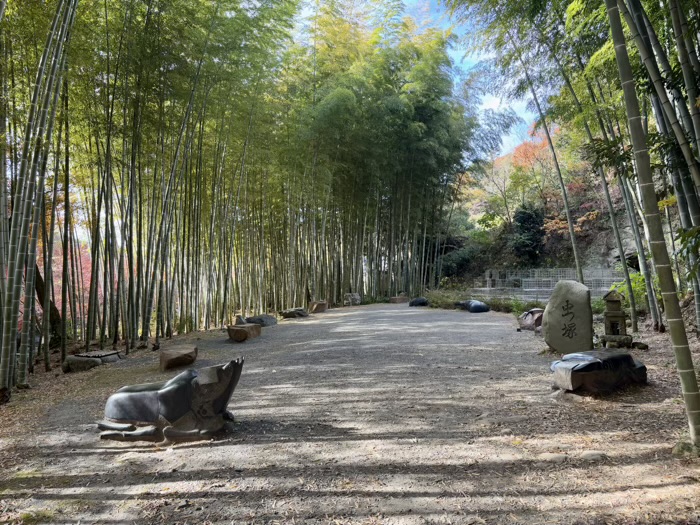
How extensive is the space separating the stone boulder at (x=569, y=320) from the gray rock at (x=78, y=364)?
443cm

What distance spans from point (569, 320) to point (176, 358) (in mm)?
3499

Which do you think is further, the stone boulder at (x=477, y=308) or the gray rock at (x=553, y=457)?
the stone boulder at (x=477, y=308)

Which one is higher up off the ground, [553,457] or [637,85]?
[637,85]

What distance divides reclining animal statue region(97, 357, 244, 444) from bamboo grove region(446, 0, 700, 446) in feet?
6.68

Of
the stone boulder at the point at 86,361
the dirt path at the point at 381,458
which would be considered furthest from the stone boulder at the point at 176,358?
the stone boulder at the point at 86,361

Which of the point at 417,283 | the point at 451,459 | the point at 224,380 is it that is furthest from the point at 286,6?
the point at 417,283

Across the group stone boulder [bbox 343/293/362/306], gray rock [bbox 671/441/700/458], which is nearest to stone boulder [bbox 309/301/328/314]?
stone boulder [bbox 343/293/362/306]

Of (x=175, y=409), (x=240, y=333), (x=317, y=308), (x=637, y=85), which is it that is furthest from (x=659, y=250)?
(x=317, y=308)

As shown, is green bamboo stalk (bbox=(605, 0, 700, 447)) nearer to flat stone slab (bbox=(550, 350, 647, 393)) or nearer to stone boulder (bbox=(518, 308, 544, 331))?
flat stone slab (bbox=(550, 350, 647, 393))

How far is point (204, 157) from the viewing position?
22.5 feet

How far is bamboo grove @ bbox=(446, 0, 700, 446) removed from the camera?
1.68 m

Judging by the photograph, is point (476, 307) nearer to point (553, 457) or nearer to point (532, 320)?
point (532, 320)

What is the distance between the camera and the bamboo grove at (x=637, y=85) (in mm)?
1685

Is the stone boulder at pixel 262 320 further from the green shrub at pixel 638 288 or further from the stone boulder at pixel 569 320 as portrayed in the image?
the green shrub at pixel 638 288
